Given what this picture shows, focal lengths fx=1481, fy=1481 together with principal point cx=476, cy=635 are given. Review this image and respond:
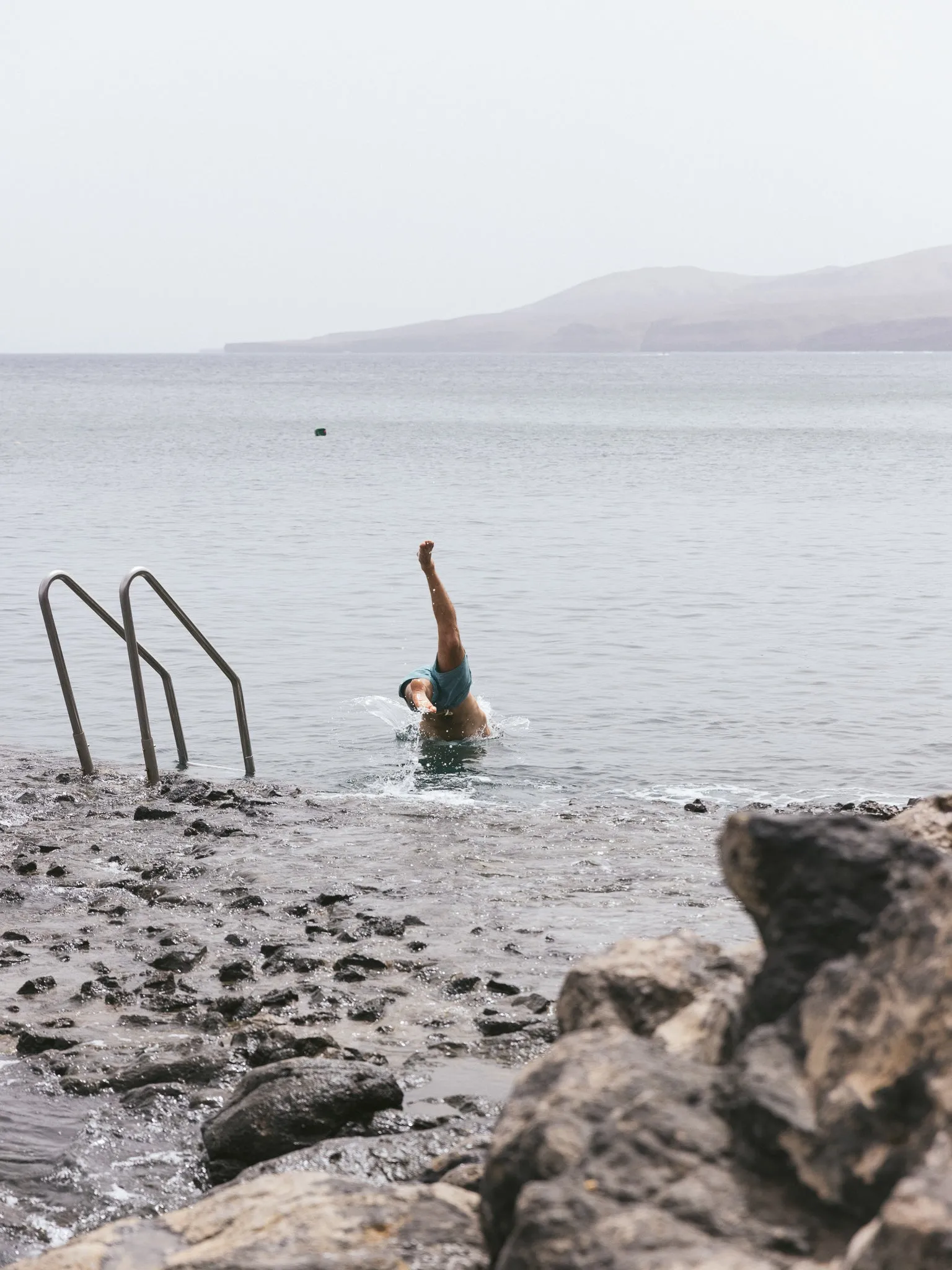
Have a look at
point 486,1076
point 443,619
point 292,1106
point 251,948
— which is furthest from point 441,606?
point 292,1106

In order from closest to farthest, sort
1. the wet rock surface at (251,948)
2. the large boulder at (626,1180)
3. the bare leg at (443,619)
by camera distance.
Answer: the large boulder at (626,1180)
the wet rock surface at (251,948)
the bare leg at (443,619)

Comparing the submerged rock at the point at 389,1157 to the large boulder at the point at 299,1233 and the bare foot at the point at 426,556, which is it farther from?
the bare foot at the point at 426,556

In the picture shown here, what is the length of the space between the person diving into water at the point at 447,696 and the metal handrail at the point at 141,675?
151 cm

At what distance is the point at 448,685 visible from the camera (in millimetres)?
12461

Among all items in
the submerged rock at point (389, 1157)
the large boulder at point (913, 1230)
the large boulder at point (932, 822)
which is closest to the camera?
the large boulder at point (913, 1230)

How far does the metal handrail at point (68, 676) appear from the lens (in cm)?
1027

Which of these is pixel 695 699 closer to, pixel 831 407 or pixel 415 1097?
pixel 415 1097

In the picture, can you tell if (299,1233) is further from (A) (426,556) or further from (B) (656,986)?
(A) (426,556)

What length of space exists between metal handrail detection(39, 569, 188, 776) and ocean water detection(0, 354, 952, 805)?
2.28ft

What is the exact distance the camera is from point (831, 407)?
323 ft

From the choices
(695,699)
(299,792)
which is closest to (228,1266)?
(299,792)

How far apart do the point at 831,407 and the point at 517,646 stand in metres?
85.9

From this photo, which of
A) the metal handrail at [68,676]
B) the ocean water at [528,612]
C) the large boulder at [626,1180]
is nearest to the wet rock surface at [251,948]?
the metal handrail at [68,676]

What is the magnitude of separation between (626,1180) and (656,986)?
0.84m
